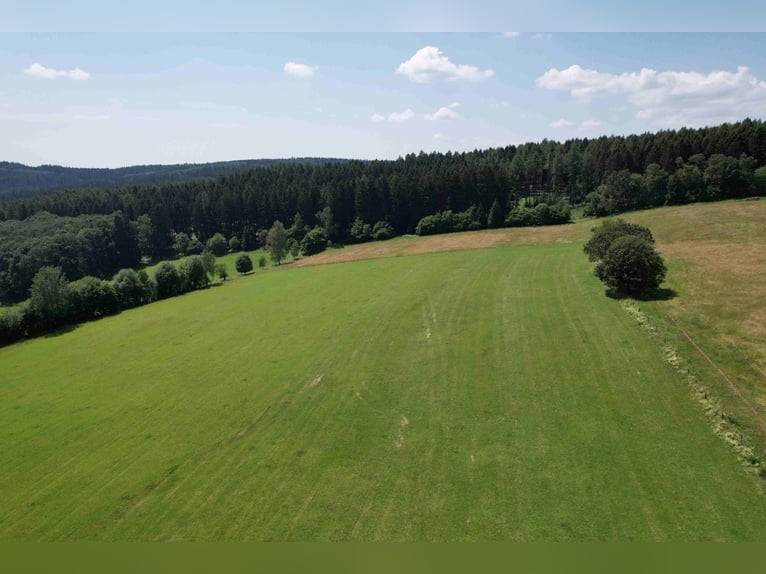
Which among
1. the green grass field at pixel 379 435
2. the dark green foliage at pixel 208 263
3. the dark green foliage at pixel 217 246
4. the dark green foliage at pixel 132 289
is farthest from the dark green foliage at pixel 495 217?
the dark green foliage at pixel 132 289

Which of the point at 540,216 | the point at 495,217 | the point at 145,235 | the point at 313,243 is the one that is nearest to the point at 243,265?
the point at 313,243

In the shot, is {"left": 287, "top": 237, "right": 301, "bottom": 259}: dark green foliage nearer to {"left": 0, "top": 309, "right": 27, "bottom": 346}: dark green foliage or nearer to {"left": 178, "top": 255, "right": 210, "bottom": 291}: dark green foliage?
{"left": 178, "top": 255, "right": 210, "bottom": 291}: dark green foliage

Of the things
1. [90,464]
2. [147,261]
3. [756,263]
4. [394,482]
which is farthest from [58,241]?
[756,263]

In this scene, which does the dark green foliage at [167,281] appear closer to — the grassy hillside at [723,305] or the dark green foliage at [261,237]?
the dark green foliage at [261,237]

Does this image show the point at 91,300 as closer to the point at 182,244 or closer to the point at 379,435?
the point at 379,435

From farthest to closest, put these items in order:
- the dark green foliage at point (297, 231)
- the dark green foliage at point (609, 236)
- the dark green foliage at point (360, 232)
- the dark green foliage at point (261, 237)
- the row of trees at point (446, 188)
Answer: the dark green foliage at point (261, 237), the dark green foliage at point (297, 231), the dark green foliage at point (360, 232), the row of trees at point (446, 188), the dark green foliage at point (609, 236)

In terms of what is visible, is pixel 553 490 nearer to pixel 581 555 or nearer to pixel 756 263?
pixel 581 555
